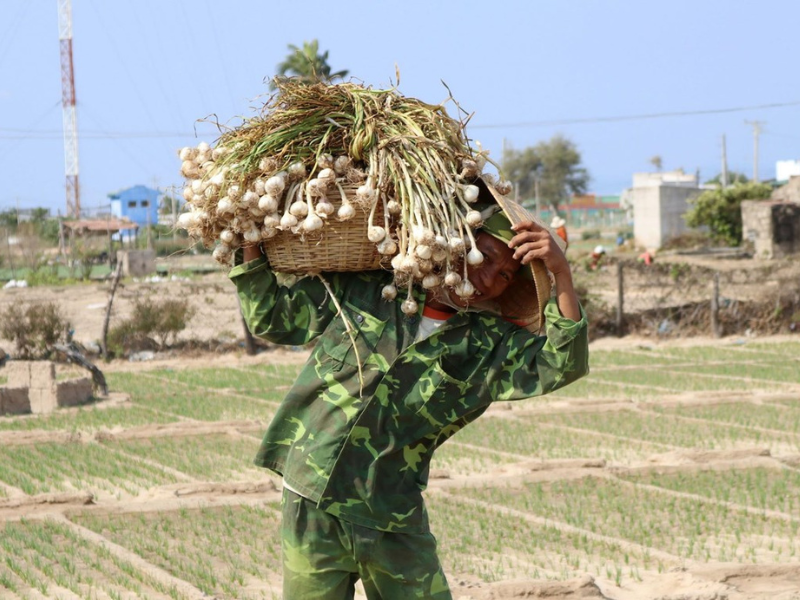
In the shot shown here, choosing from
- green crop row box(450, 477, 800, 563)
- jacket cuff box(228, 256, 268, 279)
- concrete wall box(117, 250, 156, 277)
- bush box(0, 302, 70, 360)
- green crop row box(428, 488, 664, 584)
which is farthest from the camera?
concrete wall box(117, 250, 156, 277)

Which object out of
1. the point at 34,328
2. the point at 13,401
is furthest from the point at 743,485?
the point at 34,328

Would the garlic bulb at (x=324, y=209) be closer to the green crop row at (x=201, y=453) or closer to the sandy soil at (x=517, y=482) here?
the sandy soil at (x=517, y=482)

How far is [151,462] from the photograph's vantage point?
959 cm

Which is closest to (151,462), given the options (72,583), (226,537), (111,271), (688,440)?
(226,537)

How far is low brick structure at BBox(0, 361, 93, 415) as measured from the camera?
12763 millimetres

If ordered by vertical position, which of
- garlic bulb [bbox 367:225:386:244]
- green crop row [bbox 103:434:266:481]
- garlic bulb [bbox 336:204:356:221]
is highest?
garlic bulb [bbox 336:204:356:221]

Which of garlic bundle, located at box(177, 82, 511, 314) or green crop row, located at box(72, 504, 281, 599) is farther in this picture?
green crop row, located at box(72, 504, 281, 599)

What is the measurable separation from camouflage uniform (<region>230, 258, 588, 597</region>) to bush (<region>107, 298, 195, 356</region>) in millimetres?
14963

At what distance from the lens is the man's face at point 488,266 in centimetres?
324

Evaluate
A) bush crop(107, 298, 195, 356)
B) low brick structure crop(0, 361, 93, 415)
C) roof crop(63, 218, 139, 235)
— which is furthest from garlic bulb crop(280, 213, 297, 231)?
roof crop(63, 218, 139, 235)

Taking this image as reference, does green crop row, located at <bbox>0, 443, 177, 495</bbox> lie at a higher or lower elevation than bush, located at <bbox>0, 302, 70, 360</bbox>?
lower

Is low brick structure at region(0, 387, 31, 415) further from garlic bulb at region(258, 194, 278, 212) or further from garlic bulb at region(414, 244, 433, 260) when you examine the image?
garlic bulb at region(414, 244, 433, 260)

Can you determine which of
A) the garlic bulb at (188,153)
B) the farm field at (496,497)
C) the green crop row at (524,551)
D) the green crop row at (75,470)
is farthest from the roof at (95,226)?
the garlic bulb at (188,153)

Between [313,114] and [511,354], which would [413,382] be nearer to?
[511,354]
